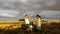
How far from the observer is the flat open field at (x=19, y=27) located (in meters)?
7.44

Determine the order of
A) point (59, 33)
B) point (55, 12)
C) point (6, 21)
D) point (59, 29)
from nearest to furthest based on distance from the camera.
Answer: point (59, 33) → point (59, 29) → point (6, 21) → point (55, 12)

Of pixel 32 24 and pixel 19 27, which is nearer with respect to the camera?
pixel 32 24

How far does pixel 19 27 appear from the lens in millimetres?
8008

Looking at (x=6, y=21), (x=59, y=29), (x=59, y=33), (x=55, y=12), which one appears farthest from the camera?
(x=55, y=12)

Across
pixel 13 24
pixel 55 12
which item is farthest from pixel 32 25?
pixel 55 12

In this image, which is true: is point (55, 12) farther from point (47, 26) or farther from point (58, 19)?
point (47, 26)

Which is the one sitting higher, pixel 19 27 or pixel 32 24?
pixel 32 24

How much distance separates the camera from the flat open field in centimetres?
744

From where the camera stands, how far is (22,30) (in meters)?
7.57

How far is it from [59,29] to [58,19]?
91 cm

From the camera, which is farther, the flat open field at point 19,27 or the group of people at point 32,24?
the group of people at point 32,24

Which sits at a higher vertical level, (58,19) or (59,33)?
(58,19)

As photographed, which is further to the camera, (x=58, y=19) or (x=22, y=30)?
(x=58, y=19)

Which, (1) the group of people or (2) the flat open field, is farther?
(1) the group of people
